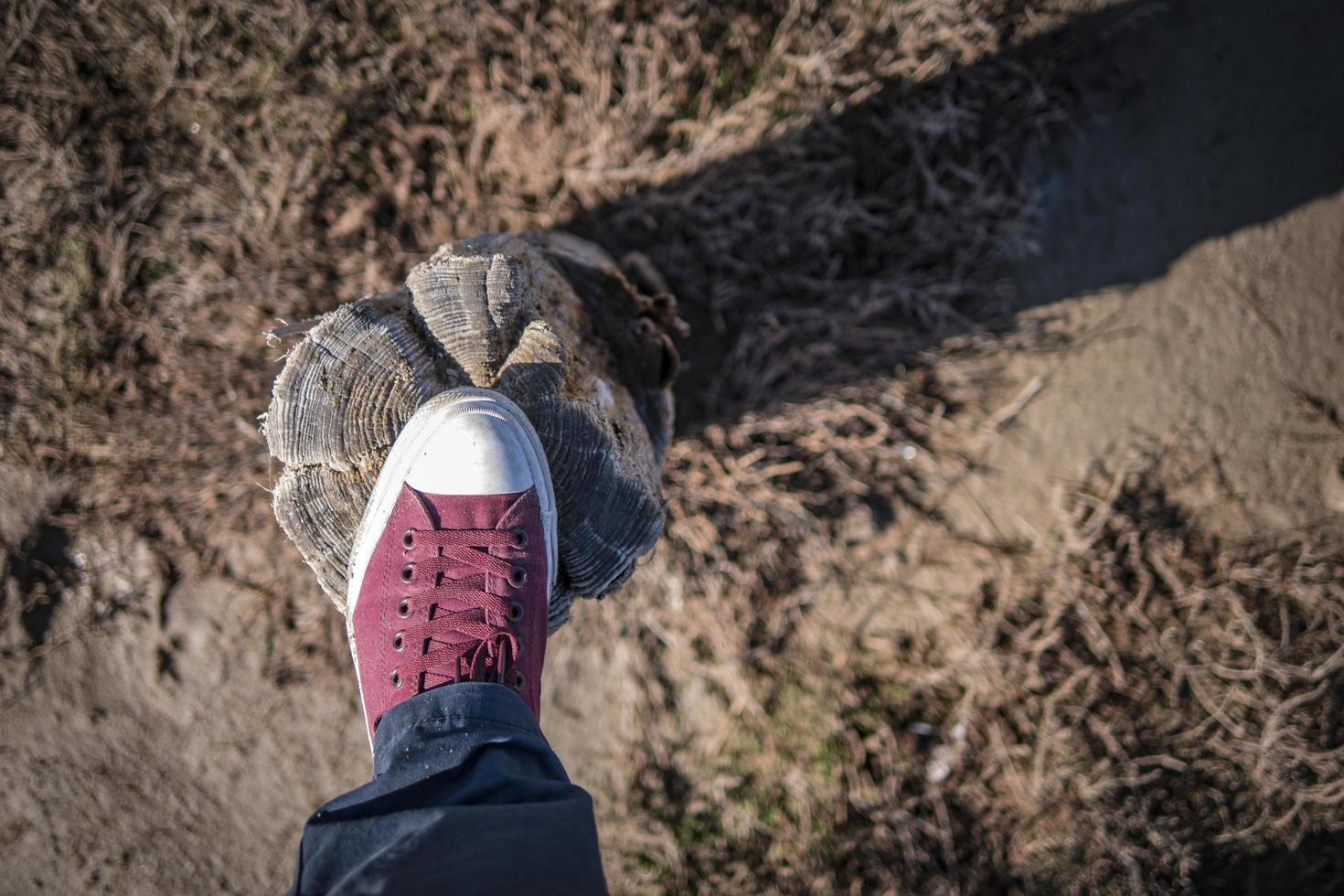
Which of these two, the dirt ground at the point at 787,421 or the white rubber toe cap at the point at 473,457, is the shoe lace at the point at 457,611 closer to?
the white rubber toe cap at the point at 473,457

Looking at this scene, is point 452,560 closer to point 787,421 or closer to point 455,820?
point 455,820

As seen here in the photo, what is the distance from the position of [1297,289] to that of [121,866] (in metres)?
4.57

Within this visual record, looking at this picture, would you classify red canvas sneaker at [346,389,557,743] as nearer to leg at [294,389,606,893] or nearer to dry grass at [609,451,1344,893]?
leg at [294,389,606,893]

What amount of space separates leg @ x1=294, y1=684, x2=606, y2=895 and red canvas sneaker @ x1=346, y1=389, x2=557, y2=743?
12 centimetres

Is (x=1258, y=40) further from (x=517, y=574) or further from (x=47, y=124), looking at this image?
(x=47, y=124)

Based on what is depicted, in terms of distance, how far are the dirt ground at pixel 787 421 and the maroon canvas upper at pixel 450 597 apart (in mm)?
978

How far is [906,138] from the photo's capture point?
2.46 metres

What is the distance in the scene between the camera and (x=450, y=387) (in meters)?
1.62

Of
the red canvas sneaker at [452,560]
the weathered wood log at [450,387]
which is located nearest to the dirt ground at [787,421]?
the weathered wood log at [450,387]

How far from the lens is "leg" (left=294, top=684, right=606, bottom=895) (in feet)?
4.02

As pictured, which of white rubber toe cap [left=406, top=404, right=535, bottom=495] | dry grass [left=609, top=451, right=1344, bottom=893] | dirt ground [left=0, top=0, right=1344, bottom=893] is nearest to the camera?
white rubber toe cap [left=406, top=404, right=535, bottom=495]

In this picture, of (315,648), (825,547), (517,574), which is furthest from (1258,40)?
(315,648)

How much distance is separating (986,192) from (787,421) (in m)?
1.05

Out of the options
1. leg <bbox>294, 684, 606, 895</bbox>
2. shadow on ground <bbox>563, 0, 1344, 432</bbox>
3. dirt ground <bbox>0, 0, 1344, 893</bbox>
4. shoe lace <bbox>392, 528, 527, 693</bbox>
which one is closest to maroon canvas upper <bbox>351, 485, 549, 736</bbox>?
shoe lace <bbox>392, 528, 527, 693</bbox>
